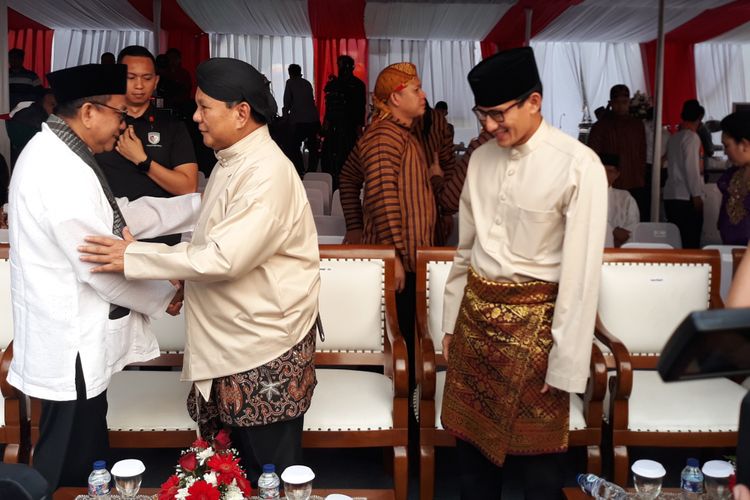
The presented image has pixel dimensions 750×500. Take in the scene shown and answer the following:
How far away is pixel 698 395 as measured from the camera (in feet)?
9.92

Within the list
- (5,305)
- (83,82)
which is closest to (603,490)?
(83,82)

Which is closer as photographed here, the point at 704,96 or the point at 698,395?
the point at 698,395

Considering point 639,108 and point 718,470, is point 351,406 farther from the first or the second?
point 639,108

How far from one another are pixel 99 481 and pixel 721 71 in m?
15.8

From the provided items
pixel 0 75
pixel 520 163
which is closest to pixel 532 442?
pixel 520 163

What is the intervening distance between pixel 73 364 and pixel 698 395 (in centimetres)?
211

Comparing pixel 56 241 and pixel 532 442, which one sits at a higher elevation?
pixel 56 241

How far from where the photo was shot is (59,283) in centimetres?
217

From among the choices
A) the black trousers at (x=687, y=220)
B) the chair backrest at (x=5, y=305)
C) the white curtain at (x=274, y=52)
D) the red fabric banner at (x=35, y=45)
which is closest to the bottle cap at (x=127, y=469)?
the chair backrest at (x=5, y=305)

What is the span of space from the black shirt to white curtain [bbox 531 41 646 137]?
533 inches

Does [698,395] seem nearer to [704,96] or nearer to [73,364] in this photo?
[73,364]

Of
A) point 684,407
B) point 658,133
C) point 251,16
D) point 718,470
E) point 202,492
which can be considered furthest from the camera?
point 251,16

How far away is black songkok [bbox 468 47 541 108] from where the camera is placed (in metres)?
2.14

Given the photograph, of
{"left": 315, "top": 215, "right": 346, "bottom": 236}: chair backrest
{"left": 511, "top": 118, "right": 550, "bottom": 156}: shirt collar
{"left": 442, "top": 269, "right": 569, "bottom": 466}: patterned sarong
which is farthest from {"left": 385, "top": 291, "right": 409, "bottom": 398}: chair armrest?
{"left": 315, "top": 215, "right": 346, "bottom": 236}: chair backrest
